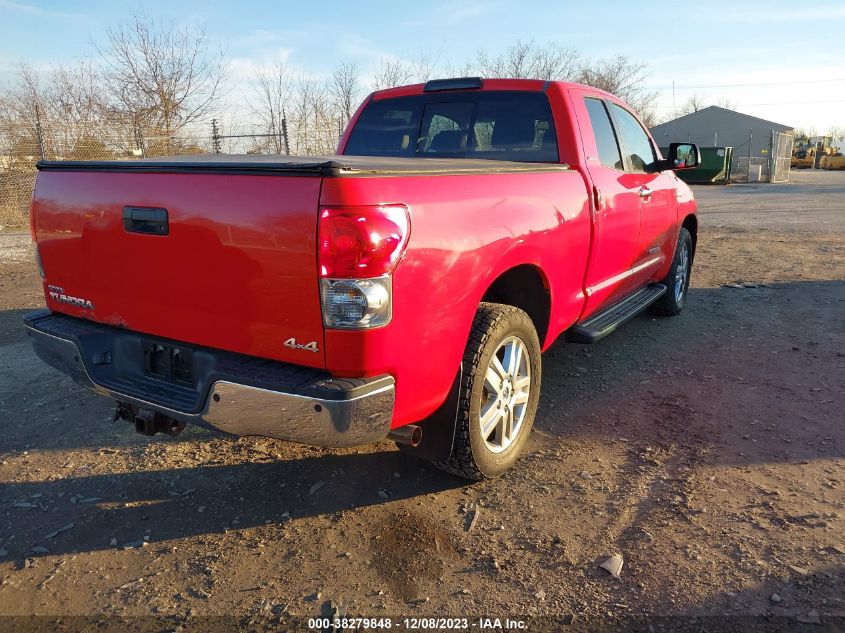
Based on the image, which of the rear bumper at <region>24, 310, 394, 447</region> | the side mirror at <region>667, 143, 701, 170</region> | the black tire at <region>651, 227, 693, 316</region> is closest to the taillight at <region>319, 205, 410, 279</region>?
the rear bumper at <region>24, 310, 394, 447</region>

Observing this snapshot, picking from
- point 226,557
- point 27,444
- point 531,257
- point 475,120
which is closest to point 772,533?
point 531,257

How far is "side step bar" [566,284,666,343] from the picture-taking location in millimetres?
3945

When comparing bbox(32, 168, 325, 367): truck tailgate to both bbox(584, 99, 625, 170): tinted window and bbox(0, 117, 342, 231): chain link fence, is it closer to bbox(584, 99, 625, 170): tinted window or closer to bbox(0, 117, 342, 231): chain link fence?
bbox(584, 99, 625, 170): tinted window

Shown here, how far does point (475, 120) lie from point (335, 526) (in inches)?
109

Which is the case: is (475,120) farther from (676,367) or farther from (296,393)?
(296,393)

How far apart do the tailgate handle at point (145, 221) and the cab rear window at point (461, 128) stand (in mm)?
2261

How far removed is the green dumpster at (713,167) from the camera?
29.2 metres

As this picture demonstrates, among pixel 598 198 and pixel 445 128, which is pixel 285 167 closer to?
pixel 598 198

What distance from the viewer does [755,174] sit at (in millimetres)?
31422

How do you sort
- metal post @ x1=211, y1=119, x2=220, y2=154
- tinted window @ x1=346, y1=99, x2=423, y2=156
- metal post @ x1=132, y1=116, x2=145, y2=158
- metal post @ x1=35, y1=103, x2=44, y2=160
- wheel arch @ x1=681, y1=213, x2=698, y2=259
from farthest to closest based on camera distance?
metal post @ x1=211, y1=119, x2=220, y2=154
metal post @ x1=132, y1=116, x2=145, y2=158
metal post @ x1=35, y1=103, x2=44, y2=160
wheel arch @ x1=681, y1=213, x2=698, y2=259
tinted window @ x1=346, y1=99, x2=423, y2=156

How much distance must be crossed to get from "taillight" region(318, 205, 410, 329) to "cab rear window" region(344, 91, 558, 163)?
204 cm

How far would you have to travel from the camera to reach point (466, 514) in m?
2.95

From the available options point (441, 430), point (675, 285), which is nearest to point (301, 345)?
point (441, 430)

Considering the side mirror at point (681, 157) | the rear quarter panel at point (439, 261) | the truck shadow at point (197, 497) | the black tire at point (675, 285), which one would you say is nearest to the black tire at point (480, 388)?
the rear quarter panel at point (439, 261)
